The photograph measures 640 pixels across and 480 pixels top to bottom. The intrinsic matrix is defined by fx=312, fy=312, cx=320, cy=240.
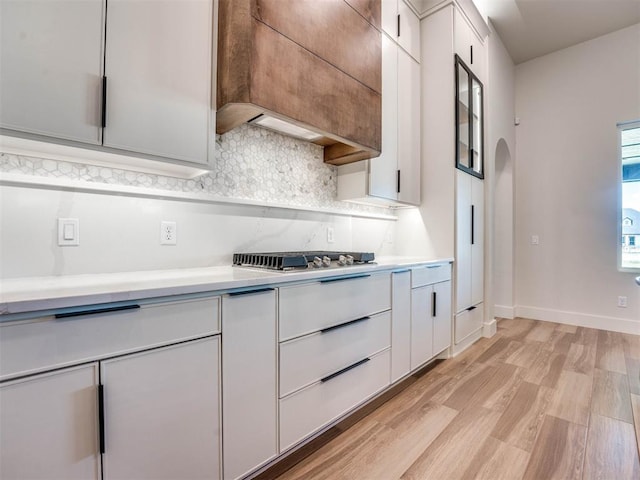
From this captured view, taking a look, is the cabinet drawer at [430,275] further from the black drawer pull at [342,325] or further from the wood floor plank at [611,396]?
the wood floor plank at [611,396]

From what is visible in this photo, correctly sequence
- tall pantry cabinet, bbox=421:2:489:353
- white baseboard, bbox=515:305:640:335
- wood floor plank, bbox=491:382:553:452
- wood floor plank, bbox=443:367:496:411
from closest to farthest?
wood floor plank, bbox=491:382:553:452 → wood floor plank, bbox=443:367:496:411 → tall pantry cabinet, bbox=421:2:489:353 → white baseboard, bbox=515:305:640:335

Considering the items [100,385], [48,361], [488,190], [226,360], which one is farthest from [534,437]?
[488,190]

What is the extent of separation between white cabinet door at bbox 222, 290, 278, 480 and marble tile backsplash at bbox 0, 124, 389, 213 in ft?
2.45

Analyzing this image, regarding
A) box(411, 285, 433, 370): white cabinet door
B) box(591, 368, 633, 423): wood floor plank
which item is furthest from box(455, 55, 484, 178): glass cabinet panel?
box(591, 368, 633, 423): wood floor plank

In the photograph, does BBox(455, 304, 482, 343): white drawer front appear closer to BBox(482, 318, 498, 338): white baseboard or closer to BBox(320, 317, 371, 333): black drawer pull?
BBox(482, 318, 498, 338): white baseboard

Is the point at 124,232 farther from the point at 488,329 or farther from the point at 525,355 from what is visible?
the point at 488,329

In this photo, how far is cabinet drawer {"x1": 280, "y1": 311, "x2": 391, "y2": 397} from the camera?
4.75 ft

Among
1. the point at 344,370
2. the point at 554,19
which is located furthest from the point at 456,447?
the point at 554,19

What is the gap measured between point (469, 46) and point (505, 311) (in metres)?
3.29

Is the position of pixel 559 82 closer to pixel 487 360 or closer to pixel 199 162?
pixel 487 360

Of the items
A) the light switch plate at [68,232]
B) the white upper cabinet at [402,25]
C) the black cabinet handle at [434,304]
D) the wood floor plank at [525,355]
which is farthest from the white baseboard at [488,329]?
the light switch plate at [68,232]

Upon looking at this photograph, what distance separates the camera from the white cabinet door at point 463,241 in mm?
2895

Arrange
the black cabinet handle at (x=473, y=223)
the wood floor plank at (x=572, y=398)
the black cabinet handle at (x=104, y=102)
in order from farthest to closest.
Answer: the black cabinet handle at (x=473, y=223) < the wood floor plank at (x=572, y=398) < the black cabinet handle at (x=104, y=102)

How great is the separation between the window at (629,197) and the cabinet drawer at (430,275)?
2.49 m
